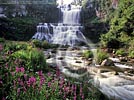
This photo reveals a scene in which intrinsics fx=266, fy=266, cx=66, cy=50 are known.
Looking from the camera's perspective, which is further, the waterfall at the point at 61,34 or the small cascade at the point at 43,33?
the small cascade at the point at 43,33

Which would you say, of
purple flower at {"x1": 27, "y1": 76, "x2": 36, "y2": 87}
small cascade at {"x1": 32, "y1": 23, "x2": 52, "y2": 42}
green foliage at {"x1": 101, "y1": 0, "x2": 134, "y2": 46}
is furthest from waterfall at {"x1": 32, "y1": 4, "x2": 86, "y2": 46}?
purple flower at {"x1": 27, "y1": 76, "x2": 36, "y2": 87}

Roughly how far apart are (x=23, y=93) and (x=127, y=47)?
70.7 feet

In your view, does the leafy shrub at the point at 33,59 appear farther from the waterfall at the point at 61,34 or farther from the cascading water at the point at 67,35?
the cascading water at the point at 67,35

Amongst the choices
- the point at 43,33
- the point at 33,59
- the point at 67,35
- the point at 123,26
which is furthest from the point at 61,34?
the point at 33,59

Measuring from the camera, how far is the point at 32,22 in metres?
40.2

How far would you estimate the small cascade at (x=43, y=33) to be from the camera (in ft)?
118

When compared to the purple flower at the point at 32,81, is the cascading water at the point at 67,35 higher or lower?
lower

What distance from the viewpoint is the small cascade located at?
3606cm

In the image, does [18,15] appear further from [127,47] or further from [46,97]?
[46,97]

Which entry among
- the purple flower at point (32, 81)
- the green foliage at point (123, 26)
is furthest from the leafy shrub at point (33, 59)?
the green foliage at point (123, 26)

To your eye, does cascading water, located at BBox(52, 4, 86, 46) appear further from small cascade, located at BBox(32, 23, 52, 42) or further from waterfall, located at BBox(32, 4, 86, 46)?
small cascade, located at BBox(32, 23, 52, 42)

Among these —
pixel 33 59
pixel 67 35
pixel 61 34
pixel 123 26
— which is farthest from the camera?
pixel 61 34

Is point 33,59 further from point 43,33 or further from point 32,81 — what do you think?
point 43,33

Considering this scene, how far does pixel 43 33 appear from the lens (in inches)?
1444
